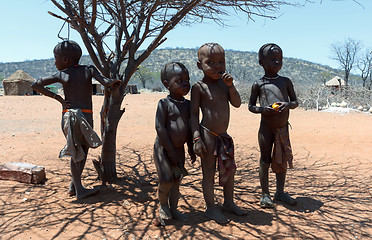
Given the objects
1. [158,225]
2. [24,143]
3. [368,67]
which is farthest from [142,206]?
[368,67]

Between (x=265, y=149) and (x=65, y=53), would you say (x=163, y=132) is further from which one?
(x=65, y=53)

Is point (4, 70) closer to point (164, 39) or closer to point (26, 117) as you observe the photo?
point (26, 117)

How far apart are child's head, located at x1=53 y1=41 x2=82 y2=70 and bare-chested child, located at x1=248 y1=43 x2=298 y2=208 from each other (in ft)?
6.40

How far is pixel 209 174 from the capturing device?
2.69m

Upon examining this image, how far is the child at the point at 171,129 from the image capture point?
101 inches

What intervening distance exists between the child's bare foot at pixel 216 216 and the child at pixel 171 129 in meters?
0.36

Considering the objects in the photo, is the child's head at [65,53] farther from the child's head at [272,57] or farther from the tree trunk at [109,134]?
the child's head at [272,57]

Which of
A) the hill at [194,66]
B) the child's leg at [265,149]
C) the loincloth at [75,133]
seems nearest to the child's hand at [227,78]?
the child's leg at [265,149]

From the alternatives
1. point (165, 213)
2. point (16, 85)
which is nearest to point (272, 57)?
point (165, 213)

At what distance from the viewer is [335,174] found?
424 cm

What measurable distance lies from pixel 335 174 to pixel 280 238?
2.28m

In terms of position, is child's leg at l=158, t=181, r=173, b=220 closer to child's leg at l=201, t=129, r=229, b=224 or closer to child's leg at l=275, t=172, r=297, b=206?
child's leg at l=201, t=129, r=229, b=224

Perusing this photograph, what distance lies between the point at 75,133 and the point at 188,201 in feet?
4.61

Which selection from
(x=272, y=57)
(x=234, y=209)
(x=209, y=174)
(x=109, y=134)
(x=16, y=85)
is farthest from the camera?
(x=16, y=85)
